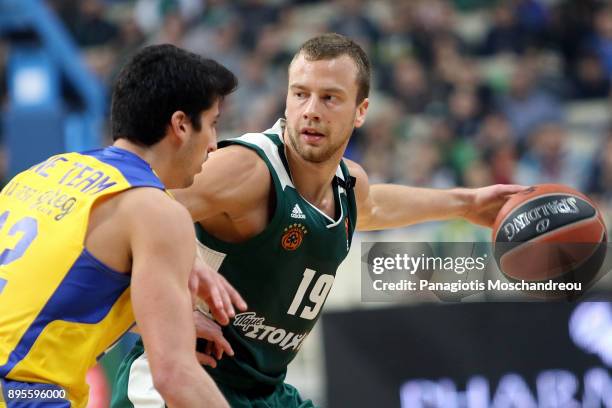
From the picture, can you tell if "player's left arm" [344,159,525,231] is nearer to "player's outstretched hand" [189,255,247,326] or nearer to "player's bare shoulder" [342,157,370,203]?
"player's bare shoulder" [342,157,370,203]

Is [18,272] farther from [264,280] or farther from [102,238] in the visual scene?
[264,280]

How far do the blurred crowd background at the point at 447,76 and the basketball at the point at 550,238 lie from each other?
12.1 ft

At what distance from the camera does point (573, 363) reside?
5254 millimetres

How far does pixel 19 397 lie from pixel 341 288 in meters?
4.35

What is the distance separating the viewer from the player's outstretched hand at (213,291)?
3.02 m

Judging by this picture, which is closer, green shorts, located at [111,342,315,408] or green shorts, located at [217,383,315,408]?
green shorts, located at [111,342,315,408]

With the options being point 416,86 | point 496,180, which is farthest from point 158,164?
point 416,86

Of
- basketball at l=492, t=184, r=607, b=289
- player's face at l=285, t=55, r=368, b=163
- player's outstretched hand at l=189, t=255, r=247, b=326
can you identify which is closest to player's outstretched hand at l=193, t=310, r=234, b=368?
player's outstretched hand at l=189, t=255, r=247, b=326

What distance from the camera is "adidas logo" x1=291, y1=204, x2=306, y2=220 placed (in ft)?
→ 13.1

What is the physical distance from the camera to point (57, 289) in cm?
284

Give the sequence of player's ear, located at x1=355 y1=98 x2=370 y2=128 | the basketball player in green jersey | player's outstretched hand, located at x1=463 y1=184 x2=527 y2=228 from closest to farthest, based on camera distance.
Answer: the basketball player in green jersey → player's ear, located at x1=355 y1=98 x2=370 y2=128 → player's outstretched hand, located at x1=463 y1=184 x2=527 y2=228

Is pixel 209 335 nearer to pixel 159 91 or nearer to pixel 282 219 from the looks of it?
pixel 282 219

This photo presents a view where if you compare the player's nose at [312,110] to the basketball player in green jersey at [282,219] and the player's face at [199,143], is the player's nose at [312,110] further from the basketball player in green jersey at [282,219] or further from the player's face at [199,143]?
the player's face at [199,143]

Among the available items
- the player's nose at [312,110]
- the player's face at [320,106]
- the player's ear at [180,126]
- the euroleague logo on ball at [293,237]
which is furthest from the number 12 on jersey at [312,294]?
the player's ear at [180,126]
